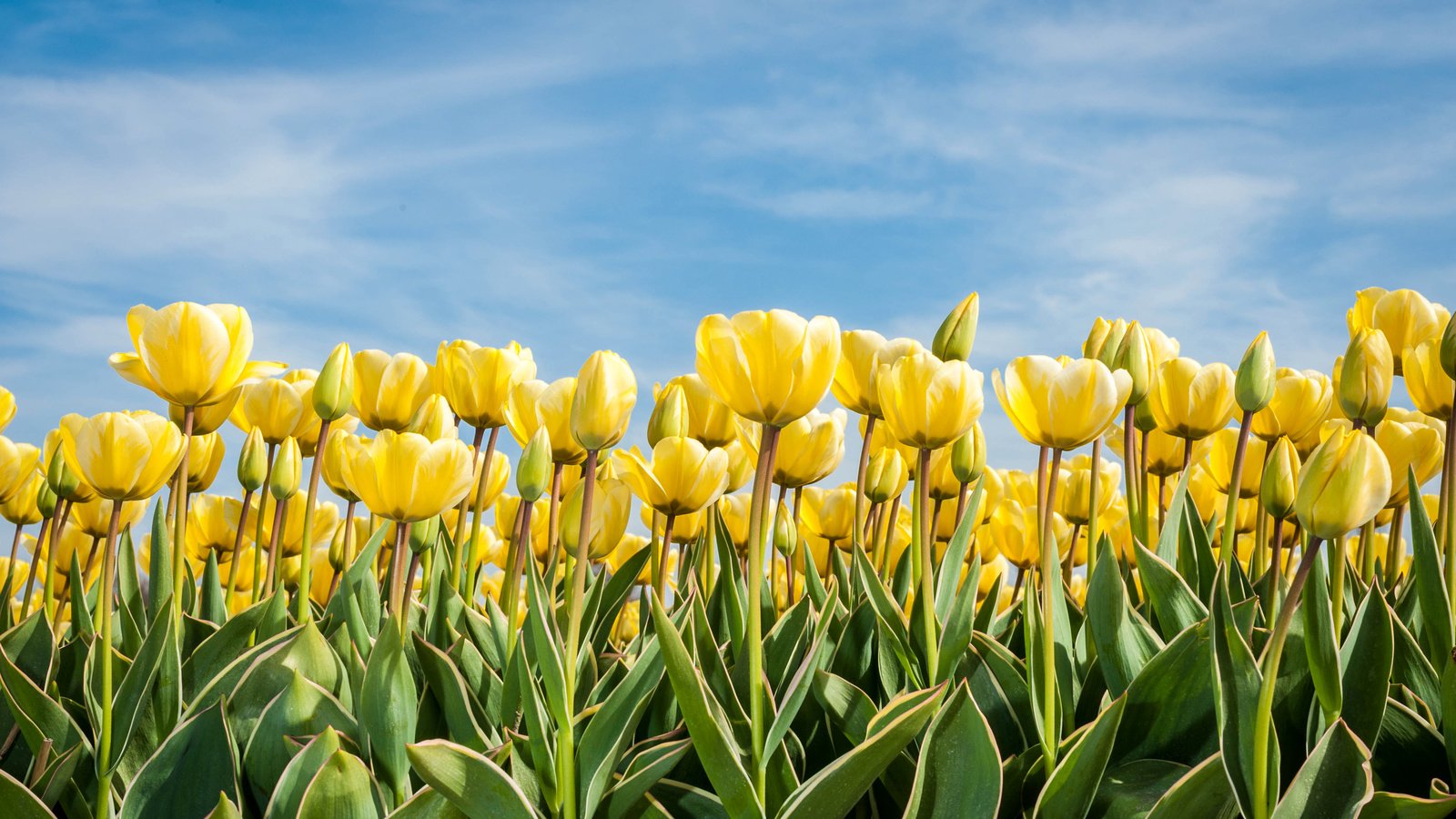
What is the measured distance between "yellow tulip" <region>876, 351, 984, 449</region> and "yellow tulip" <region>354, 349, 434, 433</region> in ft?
3.46

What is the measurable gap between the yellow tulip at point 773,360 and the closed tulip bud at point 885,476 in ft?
3.23

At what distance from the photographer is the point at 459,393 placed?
2.12 m

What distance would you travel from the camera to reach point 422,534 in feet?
7.08

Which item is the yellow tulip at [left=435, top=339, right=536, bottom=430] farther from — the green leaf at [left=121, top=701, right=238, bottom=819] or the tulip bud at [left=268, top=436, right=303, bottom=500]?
the green leaf at [left=121, top=701, right=238, bottom=819]

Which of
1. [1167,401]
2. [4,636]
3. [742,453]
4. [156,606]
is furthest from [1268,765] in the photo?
[4,636]

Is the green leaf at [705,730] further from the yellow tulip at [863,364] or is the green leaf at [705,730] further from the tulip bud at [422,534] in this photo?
the tulip bud at [422,534]

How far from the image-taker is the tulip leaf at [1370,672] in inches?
60.1

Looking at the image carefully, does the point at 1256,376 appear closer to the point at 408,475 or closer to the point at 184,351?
the point at 408,475

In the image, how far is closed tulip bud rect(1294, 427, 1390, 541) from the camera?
124 centimetres

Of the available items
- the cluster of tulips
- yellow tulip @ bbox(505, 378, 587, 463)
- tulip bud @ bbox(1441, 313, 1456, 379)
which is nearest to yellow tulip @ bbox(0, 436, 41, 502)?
the cluster of tulips

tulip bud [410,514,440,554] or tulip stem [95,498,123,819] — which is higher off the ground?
tulip bud [410,514,440,554]

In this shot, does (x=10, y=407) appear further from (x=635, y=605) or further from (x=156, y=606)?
(x=635, y=605)

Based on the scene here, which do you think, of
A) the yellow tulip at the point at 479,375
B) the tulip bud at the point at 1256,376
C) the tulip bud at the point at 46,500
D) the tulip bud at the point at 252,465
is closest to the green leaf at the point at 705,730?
the yellow tulip at the point at 479,375

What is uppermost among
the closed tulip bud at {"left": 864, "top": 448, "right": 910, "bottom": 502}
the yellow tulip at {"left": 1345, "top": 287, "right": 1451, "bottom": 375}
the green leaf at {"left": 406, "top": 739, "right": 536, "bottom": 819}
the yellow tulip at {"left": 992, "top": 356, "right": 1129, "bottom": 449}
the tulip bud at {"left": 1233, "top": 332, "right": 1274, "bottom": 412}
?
the yellow tulip at {"left": 1345, "top": 287, "right": 1451, "bottom": 375}
